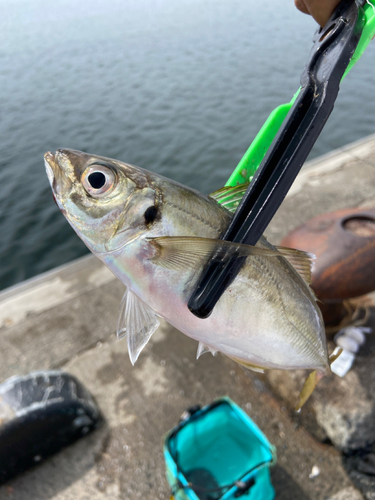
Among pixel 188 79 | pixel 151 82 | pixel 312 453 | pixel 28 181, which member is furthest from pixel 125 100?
pixel 312 453

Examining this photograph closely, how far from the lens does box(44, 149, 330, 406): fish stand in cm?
113

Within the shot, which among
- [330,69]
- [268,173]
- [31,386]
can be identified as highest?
[330,69]

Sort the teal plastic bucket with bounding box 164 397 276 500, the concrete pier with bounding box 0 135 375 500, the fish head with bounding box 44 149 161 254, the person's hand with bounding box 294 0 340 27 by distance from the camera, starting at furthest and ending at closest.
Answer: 1. the concrete pier with bounding box 0 135 375 500
2. the teal plastic bucket with bounding box 164 397 276 500
3. the person's hand with bounding box 294 0 340 27
4. the fish head with bounding box 44 149 161 254

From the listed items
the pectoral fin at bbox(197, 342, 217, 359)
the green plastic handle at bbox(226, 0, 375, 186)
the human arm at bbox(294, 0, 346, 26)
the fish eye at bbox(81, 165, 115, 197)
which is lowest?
the pectoral fin at bbox(197, 342, 217, 359)

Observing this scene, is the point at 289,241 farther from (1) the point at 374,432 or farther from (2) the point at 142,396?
(2) the point at 142,396

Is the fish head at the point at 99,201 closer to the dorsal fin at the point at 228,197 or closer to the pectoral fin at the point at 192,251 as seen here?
the pectoral fin at the point at 192,251

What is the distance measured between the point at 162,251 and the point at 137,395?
256 centimetres

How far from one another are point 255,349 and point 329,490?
6.66 feet

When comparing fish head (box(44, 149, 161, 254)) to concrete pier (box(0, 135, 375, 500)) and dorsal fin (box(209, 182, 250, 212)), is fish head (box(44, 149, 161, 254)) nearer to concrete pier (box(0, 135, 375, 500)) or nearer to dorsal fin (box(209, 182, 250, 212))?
dorsal fin (box(209, 182, 250, 212))

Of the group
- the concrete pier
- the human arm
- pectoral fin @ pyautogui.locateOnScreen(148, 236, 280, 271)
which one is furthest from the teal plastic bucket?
the human arm

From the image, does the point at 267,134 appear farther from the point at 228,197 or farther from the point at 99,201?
the point at 99,201

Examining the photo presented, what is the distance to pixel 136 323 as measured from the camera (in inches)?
48.9

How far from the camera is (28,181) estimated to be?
330 inches

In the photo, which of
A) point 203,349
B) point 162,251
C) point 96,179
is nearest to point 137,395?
point 203,349
